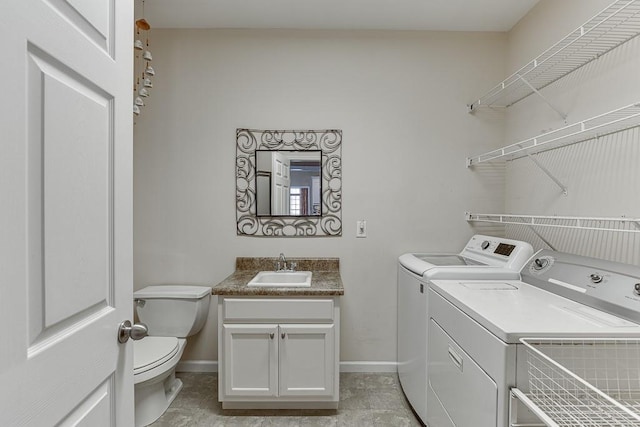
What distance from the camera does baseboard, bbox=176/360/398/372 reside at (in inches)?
95.3

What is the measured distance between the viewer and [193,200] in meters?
2.40

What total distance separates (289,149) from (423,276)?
4.30ft

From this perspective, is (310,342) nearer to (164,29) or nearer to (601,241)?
(601,241)

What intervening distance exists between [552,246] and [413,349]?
1027 mm

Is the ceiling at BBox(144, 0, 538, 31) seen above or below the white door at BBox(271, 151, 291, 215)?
above

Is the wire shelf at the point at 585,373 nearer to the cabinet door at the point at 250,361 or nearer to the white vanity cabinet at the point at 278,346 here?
the white vanity cabinet at the point at 278,346

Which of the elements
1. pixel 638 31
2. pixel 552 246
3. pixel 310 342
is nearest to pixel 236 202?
pixel 310 342

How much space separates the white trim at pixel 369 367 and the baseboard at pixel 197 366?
983mm

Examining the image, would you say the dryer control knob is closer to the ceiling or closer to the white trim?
the white trim

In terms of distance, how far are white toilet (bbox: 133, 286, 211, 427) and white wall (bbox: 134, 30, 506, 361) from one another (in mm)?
188

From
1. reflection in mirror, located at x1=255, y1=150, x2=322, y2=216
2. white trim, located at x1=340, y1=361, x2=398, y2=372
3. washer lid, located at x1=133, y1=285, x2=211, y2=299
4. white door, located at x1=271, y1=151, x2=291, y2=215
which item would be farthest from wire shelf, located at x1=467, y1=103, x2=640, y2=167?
washer lid, located at x1=133, y1=285, x2=211, y2=299

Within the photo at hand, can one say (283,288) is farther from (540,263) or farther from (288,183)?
(540,263)

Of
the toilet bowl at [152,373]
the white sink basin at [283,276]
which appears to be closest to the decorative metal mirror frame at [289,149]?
the white sink basin at [283,276]

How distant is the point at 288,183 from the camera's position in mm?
2400
